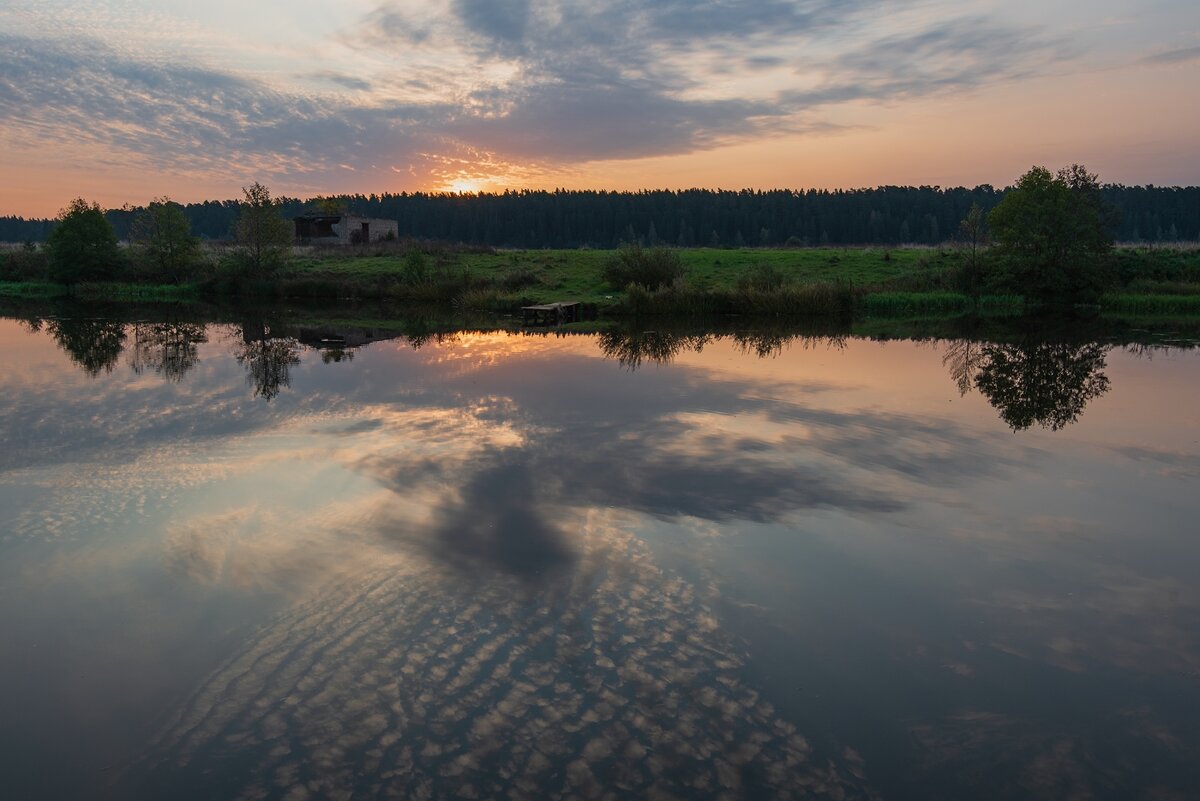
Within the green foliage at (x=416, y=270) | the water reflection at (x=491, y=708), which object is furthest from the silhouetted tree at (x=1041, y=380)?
the green foliage at (x=416, y=270)

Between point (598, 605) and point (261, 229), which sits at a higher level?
point (261, 229)

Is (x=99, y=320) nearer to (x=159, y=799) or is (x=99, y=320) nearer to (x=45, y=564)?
(x=45, y=564)

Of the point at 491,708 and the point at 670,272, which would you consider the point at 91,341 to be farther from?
the point at 491,708

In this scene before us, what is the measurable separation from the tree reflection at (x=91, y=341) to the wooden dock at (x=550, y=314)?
17.5 metres

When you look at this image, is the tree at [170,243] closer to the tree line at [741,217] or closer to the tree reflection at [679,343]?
the tree reflection at [679,343]

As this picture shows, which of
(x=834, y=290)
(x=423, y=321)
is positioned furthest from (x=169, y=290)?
(x=834, y=290)

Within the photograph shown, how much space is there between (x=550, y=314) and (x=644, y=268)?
826cm

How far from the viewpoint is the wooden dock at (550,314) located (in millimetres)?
39062

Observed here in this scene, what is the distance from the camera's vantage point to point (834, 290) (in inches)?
1656

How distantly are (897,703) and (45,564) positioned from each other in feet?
30.2

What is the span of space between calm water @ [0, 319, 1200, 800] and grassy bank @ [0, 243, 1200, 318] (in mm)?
25001

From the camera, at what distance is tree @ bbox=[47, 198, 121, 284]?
2367 inches

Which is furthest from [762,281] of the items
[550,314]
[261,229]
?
[261,229]

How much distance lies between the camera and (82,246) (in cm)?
6034
